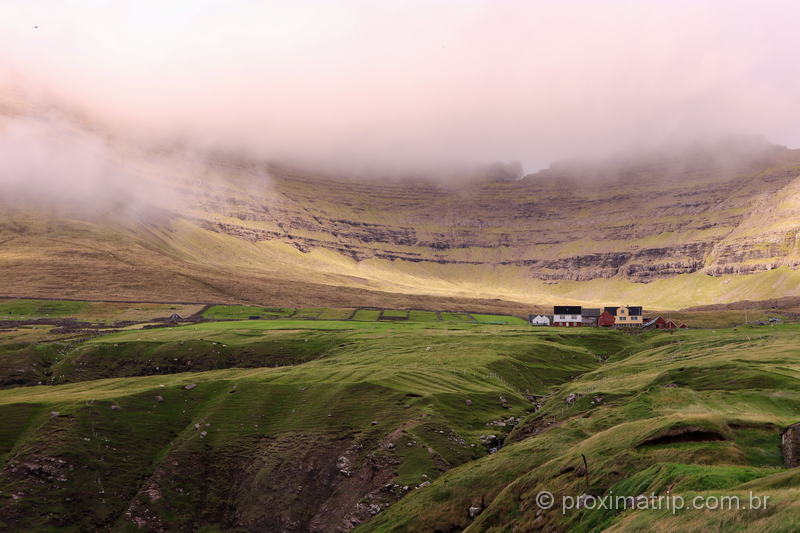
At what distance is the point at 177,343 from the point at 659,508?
118 meters

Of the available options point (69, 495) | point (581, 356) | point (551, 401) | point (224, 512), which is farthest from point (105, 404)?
point (581, 356)

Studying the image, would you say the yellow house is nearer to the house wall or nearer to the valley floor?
the house wall

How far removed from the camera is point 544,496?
36.2 meters

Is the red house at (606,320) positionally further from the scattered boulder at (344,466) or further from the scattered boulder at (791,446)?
the scattered boulder at (791,446)

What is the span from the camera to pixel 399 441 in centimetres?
6525

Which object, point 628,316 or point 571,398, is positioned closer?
point 571,398

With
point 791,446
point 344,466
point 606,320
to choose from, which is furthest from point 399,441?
point 606,320

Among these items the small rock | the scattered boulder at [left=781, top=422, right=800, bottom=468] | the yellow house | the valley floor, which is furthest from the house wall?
the scattered boulder at [left=781, top=422, right=800, bottom=468]

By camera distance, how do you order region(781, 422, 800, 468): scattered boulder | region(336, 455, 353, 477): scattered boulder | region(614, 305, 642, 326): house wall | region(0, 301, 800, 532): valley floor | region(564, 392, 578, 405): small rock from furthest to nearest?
region(614, 305, 642, 326): house wall, region(564, 392, 578, 405): small rock, region(336, 455, 353, 477): scattered boulder, region(0, 301, 800, 532): valley floor, region(781, 422, 800, 468): scattered boulder

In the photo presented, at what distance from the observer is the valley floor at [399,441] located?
112 ft

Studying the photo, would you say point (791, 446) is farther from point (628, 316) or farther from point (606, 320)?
Result: point (606, 320)

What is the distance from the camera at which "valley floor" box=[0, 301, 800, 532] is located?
34.0m

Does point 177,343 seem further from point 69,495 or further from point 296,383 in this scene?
point 69,495

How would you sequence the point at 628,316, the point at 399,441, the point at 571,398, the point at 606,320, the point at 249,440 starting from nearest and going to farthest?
1. the point at 399,441
2. the point at 571,398
3. the point at 249,440
4. the point at 628,316
5. the point at 606,320
